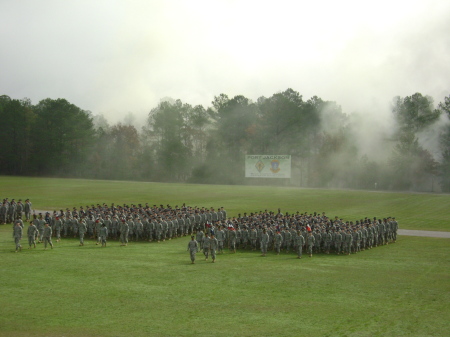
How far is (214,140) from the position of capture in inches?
4269

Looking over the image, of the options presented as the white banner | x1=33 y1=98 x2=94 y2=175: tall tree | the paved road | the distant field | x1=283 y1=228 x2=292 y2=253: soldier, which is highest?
x1=33 y1=98 x2=94 y2=175: tall tree

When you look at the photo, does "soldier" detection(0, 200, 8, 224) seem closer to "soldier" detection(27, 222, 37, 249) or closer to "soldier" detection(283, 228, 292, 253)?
"soldier" detection(27, 222, 37, 249)

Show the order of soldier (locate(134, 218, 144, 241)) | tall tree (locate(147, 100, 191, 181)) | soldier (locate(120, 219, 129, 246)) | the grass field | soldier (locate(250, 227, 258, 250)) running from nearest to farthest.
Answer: the grass field < soldier (locate(250, 227, 258, 250)) < soldier (locate(120, 219, 129, 246)) < soldier (locate(134, 218, 144, 241)) < tall tree (locate(147, 100, 191, 181))

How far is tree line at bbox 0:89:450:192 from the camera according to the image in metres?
90.4

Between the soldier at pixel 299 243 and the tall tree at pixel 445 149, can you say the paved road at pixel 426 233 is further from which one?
the tall tree at pixel 445 149

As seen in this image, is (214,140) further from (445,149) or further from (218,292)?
(218,292)

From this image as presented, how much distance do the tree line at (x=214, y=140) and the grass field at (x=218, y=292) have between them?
65037 mm

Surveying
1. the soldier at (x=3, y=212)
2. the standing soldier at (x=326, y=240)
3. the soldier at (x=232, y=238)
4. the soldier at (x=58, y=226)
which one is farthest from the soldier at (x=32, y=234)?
the standing soldier at (x=326, y=240)

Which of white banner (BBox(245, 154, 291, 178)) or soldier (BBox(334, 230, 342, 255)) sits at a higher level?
white banner (BBox(245, 154, 291, 178))

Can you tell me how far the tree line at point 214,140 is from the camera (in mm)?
90375

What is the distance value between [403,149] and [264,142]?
1198 inches

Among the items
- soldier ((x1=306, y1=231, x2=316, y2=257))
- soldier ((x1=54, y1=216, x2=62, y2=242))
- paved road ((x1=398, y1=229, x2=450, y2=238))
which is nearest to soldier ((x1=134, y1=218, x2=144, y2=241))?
soldier ((x1=54, y1=216, x2=62, y2=242))

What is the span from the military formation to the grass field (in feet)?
2.95

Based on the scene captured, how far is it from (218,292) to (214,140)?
92589mm
